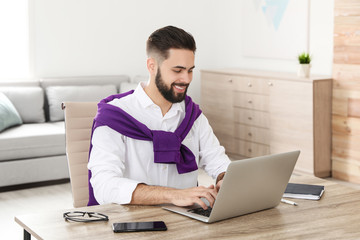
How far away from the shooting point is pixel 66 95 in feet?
18.5

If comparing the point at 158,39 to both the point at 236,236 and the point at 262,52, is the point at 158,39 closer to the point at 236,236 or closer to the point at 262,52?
the point at 236,236

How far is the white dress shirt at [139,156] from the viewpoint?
2036mm

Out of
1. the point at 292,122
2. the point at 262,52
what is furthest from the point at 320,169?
the point at 262,52

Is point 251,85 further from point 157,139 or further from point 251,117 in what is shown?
point 157,139

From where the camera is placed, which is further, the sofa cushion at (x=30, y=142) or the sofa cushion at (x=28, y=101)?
the sofa cushion at (x=28, y=101)

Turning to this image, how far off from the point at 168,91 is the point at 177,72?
0.08 m

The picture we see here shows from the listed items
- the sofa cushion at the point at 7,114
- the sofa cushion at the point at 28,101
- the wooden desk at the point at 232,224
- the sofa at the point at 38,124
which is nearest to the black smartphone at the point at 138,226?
the wooden desk at the point at 232,224

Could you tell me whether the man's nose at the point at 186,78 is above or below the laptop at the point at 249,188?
above

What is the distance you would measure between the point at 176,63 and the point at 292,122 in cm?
323

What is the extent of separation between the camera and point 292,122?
523 cm

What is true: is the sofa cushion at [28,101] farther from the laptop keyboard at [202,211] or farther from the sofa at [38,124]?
the laptop keyboard at [202,211]

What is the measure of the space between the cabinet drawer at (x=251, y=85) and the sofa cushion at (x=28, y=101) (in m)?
1.93

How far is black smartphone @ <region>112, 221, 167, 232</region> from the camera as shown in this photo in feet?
5.55

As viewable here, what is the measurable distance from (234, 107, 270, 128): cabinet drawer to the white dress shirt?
318 centimetres
